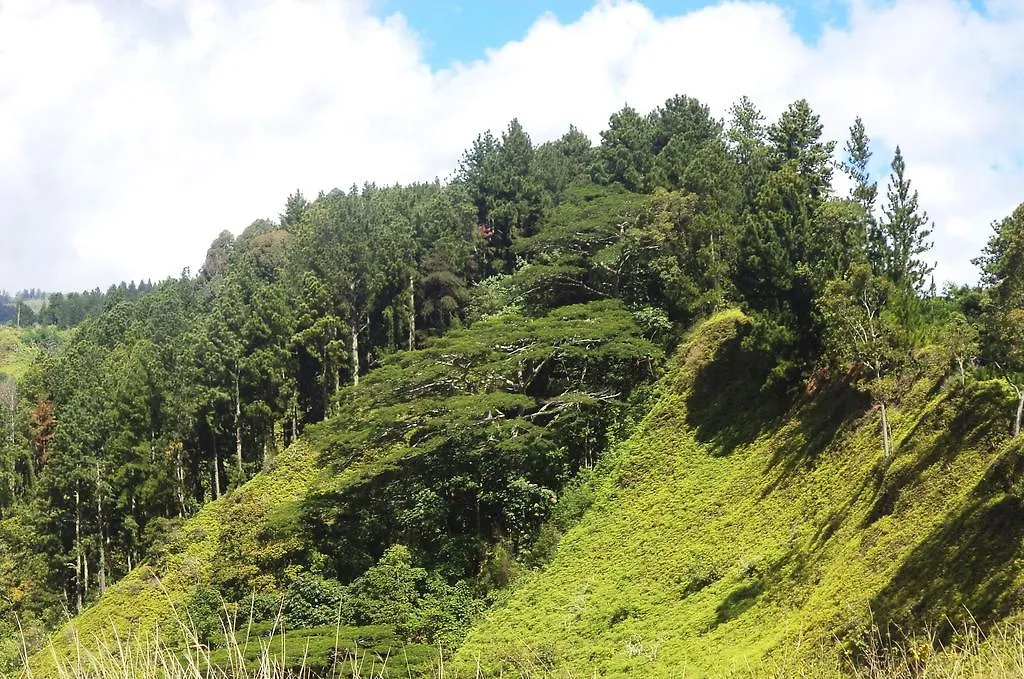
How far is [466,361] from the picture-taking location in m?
29.5

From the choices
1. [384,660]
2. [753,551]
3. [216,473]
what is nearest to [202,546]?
[216,473]

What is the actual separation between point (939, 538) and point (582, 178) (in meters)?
41.2

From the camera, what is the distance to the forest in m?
22.1

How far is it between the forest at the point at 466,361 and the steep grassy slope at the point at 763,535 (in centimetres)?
89

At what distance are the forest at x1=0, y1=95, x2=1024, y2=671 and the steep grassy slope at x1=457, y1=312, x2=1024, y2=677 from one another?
Result: 0.89 m

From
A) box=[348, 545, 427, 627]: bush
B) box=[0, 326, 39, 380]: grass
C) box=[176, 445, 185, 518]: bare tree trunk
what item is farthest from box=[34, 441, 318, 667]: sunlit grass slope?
box=[0, 326, 39, 380]: grass

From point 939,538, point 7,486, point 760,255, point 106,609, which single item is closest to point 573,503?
point 760,255

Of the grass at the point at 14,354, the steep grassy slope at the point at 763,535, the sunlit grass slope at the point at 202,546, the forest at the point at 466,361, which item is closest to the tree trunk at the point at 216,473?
the forest at the point at 466,361

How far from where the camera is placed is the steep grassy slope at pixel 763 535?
1334cm

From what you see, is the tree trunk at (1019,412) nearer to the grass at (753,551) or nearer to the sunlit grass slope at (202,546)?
the grass at (753,551)

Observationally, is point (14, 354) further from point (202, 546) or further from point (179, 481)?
point (202, 546)

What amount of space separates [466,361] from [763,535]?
1283 centimetres

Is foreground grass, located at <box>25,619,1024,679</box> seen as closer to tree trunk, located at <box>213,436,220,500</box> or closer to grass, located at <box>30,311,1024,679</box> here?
grass, located at <box>30,311,1024,679</box>

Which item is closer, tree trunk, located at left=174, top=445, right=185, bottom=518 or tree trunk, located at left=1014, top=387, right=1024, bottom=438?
tree trunk, located at left=1014, top=387, right=1024, bottom=438
